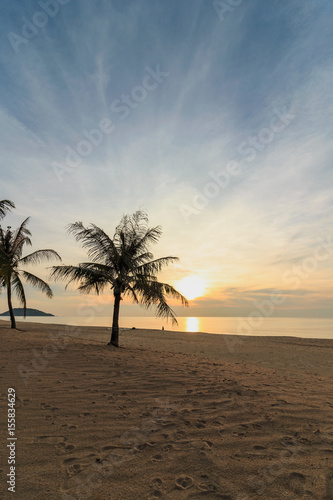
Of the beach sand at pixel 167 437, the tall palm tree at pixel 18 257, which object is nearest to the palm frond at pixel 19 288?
the tall palm tree at pixel 18 257

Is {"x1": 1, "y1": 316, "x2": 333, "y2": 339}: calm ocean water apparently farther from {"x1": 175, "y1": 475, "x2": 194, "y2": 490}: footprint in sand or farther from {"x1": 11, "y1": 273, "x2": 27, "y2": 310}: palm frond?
{"x1": 175, "y1": 475, "x2": 194, "y2": 490}: footprint in sand

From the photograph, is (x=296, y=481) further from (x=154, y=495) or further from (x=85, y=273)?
(x=85, y=273)

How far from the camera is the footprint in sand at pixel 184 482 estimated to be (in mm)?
3239

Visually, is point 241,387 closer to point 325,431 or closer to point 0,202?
point 325,431

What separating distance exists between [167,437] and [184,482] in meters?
1.04

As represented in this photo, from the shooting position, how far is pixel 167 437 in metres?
4.34

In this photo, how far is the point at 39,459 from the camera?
3707 mm

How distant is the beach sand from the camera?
3252 millimetres

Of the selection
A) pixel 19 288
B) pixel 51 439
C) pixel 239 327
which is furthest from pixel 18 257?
pixel 239 327

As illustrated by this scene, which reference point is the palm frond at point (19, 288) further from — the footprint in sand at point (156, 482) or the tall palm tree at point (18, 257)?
the footprint in sand at point (156, 482)

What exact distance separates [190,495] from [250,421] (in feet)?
7.11

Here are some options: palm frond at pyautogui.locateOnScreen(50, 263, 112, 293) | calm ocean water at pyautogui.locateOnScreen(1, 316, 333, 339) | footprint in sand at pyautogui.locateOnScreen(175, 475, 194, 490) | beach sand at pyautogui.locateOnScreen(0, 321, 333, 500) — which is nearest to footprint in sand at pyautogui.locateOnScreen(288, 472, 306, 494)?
beach sand at pyautogui.locateOnScreen(0, 321, 333, 500)

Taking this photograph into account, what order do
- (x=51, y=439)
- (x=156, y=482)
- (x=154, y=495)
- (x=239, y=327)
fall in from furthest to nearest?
(x=239, y=327) → (x=51, y=439) → (x=156, y=482) → (x=154, y=495)

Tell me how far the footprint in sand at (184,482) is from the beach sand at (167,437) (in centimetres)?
1
